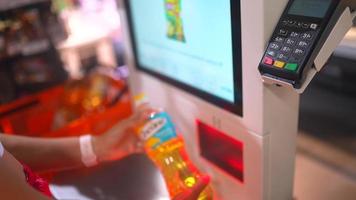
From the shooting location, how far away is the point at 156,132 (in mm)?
890

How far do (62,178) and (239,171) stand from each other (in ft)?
1.56

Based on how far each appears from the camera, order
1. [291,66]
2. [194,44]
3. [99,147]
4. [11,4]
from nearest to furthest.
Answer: [291,66], [194,44], [99,147], [11,4]

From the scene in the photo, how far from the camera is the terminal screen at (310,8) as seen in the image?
1.73ft

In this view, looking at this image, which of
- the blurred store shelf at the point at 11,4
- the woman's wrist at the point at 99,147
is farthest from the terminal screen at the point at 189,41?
the blurred store shelf at the point at 11,4

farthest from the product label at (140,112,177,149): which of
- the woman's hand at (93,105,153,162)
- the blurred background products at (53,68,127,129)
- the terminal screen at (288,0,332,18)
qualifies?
the terminal screen at (288,0,332,18)

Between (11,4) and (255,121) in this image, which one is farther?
(11,4)

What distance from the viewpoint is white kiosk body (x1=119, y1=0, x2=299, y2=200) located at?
59 centimetres

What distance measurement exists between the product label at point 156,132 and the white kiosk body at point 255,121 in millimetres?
48

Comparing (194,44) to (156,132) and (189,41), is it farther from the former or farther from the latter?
(156,132)

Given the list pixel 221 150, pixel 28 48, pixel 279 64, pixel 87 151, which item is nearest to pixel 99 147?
pixel 87 151

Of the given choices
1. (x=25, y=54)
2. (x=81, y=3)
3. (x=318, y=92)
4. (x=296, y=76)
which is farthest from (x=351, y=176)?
(x=81, y=3)

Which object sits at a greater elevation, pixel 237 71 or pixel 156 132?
pixel 237 71

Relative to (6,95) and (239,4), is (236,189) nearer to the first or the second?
(239,4)

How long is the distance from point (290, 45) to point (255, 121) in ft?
0.56
